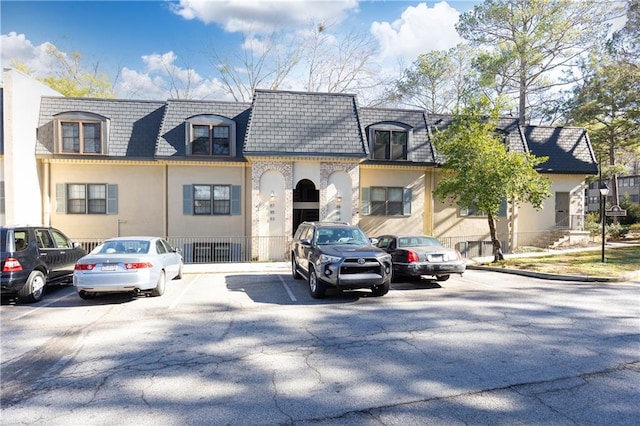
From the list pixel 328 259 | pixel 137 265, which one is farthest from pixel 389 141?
pixel 137 265

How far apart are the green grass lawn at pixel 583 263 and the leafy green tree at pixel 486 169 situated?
141 cm

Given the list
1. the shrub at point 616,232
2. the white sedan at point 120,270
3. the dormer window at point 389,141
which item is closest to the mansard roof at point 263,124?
the dormer window at point 389,141

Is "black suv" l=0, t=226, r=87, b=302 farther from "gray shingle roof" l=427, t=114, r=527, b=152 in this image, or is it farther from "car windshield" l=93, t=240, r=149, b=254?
"gray shingle roof" l=427, t=114, r=527, b=152

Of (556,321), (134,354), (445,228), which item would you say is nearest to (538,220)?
(445,228)

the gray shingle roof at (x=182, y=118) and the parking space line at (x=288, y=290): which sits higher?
the gray shingle roof at (x=182, y=118)

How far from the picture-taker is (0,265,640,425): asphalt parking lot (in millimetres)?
3965

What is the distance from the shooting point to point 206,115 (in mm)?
18438

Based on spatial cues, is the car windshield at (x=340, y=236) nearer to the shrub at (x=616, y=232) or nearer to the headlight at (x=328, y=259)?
the headlight at (x=328, y=259)

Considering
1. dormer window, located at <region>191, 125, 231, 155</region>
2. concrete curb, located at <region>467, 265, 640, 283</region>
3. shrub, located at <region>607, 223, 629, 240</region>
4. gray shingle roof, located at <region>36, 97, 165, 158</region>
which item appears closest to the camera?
concrete curb, located at <region>467, 265, 640, 283</region>

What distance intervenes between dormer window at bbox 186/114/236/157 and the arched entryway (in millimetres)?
4283

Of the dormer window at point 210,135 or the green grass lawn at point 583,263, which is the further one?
the dormer window at point 210,135

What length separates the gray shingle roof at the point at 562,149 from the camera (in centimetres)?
2228

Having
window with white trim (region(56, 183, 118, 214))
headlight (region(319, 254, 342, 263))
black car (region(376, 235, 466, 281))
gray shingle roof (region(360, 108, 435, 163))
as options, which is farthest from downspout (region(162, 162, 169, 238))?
headlight (region(319, 254, 342, 263))

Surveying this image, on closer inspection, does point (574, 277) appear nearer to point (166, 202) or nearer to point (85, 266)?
point (85, 266)
